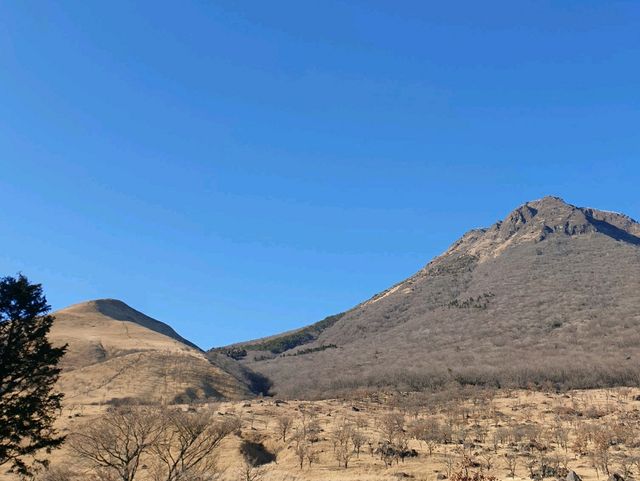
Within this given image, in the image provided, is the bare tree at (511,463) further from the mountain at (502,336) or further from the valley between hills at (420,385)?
the mountain at (502,336)

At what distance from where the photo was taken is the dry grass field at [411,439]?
40.4 metres

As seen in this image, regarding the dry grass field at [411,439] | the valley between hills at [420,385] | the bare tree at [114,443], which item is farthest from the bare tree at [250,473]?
the bare tree at [114,443]

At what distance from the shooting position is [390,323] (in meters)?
180

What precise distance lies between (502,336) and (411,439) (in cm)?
8240

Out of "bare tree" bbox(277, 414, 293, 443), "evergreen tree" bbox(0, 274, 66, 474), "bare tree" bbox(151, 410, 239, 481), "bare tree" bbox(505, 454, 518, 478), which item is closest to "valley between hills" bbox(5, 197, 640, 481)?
"bare tree" bbox(505, 454, 518, 478)

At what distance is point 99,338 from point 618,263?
162332 mm

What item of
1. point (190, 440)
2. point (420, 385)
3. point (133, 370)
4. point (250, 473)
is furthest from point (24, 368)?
point (420, 385)

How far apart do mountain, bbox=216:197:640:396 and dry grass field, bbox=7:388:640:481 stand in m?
Result: 18.1

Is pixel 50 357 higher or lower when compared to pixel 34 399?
higher

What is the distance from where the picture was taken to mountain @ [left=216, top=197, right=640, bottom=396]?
96.6m

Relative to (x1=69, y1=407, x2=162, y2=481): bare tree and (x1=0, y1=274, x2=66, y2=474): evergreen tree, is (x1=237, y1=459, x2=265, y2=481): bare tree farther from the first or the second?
(x1=0, y1=274, x2=66, y2=474): evergreen tree

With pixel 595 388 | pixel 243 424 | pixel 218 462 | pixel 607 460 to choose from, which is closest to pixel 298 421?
pixel 243 424

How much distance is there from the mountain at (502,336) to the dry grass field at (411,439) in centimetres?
1807

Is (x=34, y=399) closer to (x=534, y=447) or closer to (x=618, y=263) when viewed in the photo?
(x=534, y=447)
